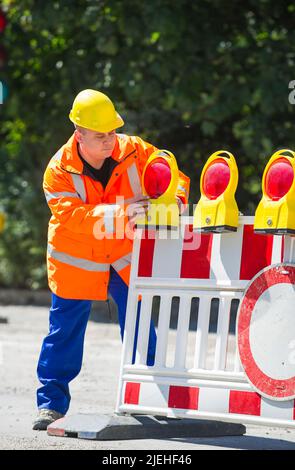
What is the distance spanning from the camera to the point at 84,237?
211 inches

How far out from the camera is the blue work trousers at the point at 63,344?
Answer: 5453 millimetres

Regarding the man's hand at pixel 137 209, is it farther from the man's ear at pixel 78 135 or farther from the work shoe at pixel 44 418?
the work shoe at pixel 44 418

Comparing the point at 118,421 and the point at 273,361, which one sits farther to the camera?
the point at 118,421

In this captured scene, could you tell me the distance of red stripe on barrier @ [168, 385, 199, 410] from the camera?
4.88 metres

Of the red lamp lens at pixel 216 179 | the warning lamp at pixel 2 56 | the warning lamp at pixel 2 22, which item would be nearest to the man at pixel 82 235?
the red lamp lens at pixel 216 179

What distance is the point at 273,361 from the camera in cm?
462

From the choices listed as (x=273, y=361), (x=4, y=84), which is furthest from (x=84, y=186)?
(x=4, y=84)

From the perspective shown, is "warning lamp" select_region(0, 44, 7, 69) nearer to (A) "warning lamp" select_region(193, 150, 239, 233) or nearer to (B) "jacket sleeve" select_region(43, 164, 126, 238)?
(B) "jacket sleeve" select_region(43, 164, 126, 238)

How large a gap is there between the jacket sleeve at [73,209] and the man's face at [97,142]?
0.19 meters

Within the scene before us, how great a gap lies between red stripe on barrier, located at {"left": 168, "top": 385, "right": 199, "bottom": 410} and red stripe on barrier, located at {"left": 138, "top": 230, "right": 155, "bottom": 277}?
604mm

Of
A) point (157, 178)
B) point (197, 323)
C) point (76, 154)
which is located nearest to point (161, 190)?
point (157, 178)

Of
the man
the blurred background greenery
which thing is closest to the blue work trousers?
the man

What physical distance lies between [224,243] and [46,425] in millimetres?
1420
